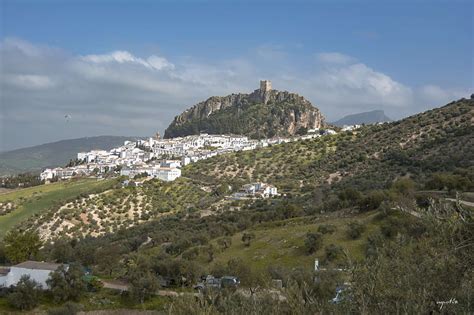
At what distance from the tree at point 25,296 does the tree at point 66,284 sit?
2.82 feet

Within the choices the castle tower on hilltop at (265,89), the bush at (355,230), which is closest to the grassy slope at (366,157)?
the bush at (355,230)

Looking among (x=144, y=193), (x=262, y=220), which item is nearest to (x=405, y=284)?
(x=262, y=220)

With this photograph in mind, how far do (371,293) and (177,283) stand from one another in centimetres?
2070

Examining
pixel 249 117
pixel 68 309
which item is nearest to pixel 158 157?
pixel 249 117

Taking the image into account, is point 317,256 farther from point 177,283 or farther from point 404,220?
point 177,283

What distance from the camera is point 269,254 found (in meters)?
29.1

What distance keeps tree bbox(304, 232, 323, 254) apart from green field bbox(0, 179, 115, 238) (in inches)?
1463

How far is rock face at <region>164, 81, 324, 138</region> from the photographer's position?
5748 inches

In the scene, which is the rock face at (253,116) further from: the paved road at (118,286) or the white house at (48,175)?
the paved road at (118,286)

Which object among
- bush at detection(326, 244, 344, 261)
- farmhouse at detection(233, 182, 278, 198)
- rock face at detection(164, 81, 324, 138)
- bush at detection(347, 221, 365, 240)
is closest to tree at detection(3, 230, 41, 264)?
bush at detection(326, 244, 344, 261)

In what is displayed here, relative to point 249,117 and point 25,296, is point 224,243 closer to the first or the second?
point 25,296

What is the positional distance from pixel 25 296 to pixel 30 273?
2.58 meters

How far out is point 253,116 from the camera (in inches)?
6102

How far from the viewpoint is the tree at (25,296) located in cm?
2403
